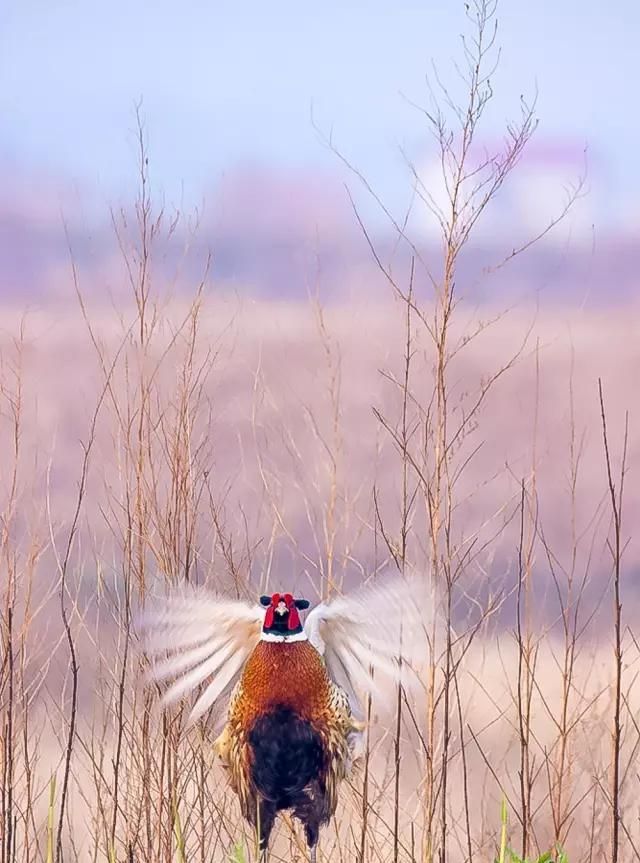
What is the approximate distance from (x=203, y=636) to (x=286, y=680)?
19 centimetres

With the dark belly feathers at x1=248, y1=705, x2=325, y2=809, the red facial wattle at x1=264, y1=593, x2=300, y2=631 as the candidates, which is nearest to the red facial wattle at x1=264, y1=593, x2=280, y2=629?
the red facial wattle at x1=264, y1=593, x2=300, y2=631

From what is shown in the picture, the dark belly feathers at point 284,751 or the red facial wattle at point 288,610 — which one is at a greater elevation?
the red facial wattle at point 288,610

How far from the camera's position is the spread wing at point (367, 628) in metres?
Answer: 2.14

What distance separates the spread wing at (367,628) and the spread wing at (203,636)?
0.13 metres

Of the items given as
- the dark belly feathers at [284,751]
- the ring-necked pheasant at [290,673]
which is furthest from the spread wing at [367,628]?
the dark belly feathers at [284,751]

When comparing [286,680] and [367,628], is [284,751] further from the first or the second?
[367,628]

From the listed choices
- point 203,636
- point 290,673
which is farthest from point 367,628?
point 203,636

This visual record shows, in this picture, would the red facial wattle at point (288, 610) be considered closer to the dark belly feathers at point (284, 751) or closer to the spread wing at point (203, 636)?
the spread wing at point (203, 636)

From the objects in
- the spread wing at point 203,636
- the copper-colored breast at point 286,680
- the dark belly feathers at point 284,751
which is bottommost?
the dark belly feathers at point 284,751

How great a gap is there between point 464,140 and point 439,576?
2.89ft

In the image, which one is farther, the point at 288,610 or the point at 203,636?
the point at 203,636

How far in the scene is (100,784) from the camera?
2.69m

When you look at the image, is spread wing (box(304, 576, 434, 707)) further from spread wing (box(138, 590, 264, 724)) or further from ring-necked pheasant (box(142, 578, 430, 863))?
spread wing (box(138, 590, 264, 724))

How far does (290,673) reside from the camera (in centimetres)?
210
